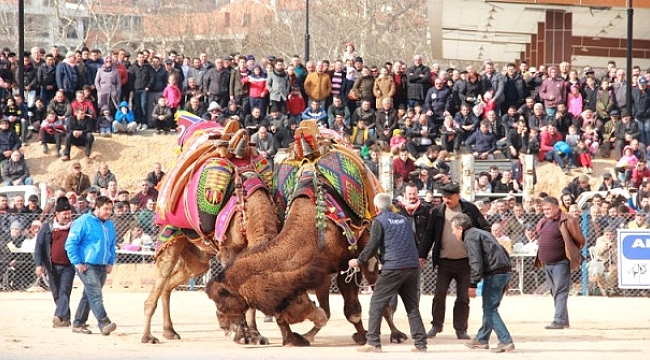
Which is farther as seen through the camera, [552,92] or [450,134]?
[552,92]

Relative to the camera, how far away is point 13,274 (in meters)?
22.9

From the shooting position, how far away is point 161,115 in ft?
95.9

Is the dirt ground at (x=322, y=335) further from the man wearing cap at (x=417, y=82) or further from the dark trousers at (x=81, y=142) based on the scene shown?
the man wearing cap at (x=417, y=82)

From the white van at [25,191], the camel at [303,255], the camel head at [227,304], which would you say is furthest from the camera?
the white van at [25,191]

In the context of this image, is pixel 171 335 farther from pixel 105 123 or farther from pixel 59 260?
pixel 105 123

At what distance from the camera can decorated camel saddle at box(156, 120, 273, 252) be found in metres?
15.1

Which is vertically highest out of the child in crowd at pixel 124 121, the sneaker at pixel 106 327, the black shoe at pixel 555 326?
the child in crowd at pixel 124 121

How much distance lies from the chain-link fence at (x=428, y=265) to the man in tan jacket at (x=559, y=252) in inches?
194

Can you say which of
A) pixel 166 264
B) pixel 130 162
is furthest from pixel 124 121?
pixel 166 264

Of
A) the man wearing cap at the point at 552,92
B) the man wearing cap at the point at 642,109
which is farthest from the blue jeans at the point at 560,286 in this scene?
the man wearing cap at the point at 642,109

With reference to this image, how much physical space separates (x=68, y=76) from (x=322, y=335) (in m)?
14.3

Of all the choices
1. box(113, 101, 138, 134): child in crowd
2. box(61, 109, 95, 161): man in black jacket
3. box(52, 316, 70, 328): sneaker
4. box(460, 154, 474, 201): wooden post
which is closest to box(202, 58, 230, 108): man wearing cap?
box(113, 101, 138, 134): child in crowd

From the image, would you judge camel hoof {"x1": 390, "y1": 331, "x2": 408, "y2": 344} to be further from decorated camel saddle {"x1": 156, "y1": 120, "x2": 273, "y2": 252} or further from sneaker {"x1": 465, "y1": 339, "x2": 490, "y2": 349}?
decorated camel saddle {"x1": 156, "y1": 120, "x2": 273, "y2": 252}

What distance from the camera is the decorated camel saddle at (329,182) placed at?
574 inches
